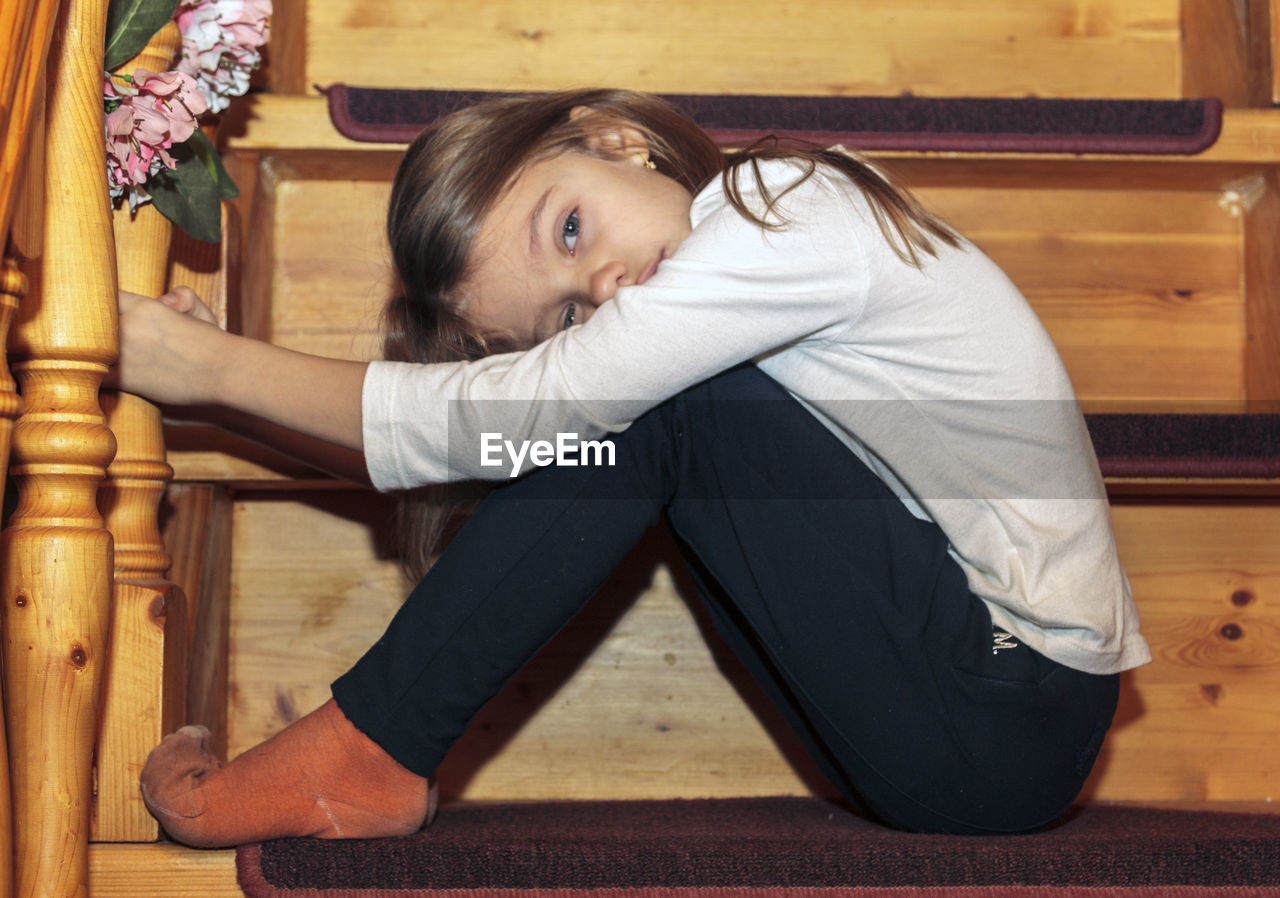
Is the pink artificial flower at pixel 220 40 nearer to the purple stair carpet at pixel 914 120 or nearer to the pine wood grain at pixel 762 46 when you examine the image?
the purple stair carpet at pixel 914 120

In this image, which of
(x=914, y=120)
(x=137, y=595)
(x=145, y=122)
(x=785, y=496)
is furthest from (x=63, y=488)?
(x=914, y=120)

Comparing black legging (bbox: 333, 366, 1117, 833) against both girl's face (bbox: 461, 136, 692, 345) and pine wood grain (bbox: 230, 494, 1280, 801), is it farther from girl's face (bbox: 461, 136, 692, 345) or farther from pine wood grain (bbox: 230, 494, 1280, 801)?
pine wood grain (bbox: 230, 494, 1280, 801)

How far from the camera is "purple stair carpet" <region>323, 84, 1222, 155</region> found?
3.62 ft

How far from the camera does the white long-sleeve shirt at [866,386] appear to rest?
75cm

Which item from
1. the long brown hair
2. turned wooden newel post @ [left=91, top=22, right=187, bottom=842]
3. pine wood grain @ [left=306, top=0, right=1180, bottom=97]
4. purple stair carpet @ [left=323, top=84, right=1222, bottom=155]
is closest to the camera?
turned wooden newel post @ [left=91, top=22, right=187, bottom=842]

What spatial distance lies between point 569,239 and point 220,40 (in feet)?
1.11

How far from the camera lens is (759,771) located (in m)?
1.16

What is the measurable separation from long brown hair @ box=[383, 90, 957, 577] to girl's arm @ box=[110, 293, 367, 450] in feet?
0.48

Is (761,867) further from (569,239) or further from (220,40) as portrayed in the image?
(220,40)

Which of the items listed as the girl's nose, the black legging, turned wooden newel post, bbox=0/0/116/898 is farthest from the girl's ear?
turned wooden newel post, bbox=0/0/116/898

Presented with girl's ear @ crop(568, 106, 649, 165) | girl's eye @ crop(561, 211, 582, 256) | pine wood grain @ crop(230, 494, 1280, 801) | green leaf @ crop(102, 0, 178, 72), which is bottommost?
pine wood grain @ crop(230, 494, 1280, 801)

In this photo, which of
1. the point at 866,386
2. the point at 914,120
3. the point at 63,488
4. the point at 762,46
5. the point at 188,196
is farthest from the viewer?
the point at 762,46

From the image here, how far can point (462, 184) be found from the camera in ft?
3.06

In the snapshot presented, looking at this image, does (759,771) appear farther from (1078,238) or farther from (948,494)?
(1078,238)
